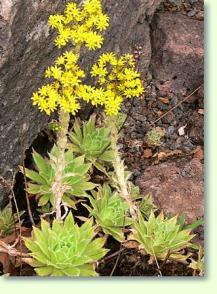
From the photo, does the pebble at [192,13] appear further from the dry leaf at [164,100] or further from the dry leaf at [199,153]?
the dry leaf at [199,153]

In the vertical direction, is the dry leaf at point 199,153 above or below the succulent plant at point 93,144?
below

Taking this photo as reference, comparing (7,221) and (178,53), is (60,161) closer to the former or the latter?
(7,221)

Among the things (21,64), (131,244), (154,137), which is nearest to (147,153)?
(154,137)

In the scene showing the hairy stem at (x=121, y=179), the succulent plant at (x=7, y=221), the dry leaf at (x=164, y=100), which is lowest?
the dry leaf at (x=164, y=100)

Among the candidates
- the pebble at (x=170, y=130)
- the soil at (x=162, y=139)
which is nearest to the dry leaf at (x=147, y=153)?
the soil at (x=162, y=139)

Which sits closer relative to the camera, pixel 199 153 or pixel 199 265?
pixel 199 265
